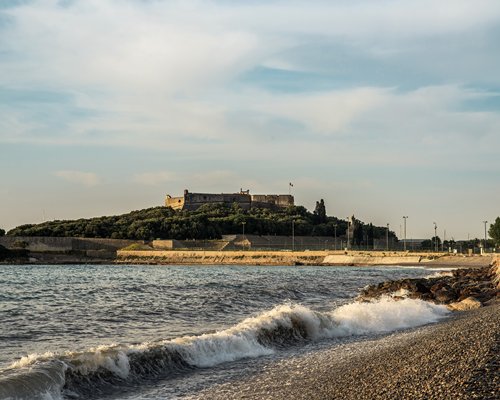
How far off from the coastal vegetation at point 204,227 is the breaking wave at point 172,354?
136 meters

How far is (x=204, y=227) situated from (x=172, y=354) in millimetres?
150371

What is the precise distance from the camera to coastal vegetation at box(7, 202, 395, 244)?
6447 inches

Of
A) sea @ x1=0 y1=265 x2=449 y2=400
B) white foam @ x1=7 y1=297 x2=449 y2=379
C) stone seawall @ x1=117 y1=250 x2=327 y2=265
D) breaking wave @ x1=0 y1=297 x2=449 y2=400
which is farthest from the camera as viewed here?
stone seawall @ x1=117 y1=250 x2=327 y2=265

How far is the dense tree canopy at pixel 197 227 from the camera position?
164 m

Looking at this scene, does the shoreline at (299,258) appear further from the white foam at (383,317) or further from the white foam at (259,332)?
the white foam at (259,332)

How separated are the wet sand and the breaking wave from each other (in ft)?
5.82

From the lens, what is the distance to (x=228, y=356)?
53.1 feet

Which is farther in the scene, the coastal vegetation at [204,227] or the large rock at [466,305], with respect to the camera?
the coastal vegetation at [204,227]

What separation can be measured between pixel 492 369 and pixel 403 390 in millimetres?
1600

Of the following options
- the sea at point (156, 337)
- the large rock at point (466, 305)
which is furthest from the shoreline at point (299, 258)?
the sea at point (156, 337)

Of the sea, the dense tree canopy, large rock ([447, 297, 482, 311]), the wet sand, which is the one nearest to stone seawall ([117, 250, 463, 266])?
the dense tree canopy

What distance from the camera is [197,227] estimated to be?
163 metres

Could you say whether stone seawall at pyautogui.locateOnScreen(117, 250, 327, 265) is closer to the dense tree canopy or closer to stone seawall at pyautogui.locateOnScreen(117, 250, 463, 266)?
stone seawall at pyautogui.locateOnScreen(117, 250, 463, 266)

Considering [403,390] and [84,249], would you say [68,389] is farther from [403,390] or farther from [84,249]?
[84,249]
